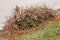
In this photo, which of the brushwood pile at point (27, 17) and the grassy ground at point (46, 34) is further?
the brushwood pile at point (27, 17)

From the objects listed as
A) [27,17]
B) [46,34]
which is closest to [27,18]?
[27,17]

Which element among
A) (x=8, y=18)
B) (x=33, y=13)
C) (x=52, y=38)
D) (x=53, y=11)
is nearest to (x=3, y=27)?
(x=8, y=18)

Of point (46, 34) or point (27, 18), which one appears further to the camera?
point (27, 18)

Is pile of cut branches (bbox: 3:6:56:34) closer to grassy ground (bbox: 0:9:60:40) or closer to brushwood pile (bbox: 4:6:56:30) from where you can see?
brushwood pile (bbox: 4:6:56:30)

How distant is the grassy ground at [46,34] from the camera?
9.95m

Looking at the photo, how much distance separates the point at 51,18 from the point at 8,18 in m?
1.74

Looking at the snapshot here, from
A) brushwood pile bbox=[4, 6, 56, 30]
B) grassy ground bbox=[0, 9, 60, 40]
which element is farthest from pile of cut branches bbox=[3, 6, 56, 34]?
grassy ground bbox=[0, 9, 60, 40]

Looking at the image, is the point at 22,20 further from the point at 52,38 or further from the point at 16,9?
the point at 52,38

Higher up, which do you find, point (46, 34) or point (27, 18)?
point (27, 18)

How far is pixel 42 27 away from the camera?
37.2 ft

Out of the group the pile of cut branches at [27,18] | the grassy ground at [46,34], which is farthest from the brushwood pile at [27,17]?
the grassy ground at [46,34]

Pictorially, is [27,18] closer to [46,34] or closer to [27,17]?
[27,17]

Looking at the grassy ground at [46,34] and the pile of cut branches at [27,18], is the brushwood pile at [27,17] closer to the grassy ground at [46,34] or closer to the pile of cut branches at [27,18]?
the pile of cut branches at [27,18]

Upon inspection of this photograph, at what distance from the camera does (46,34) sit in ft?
33.1
